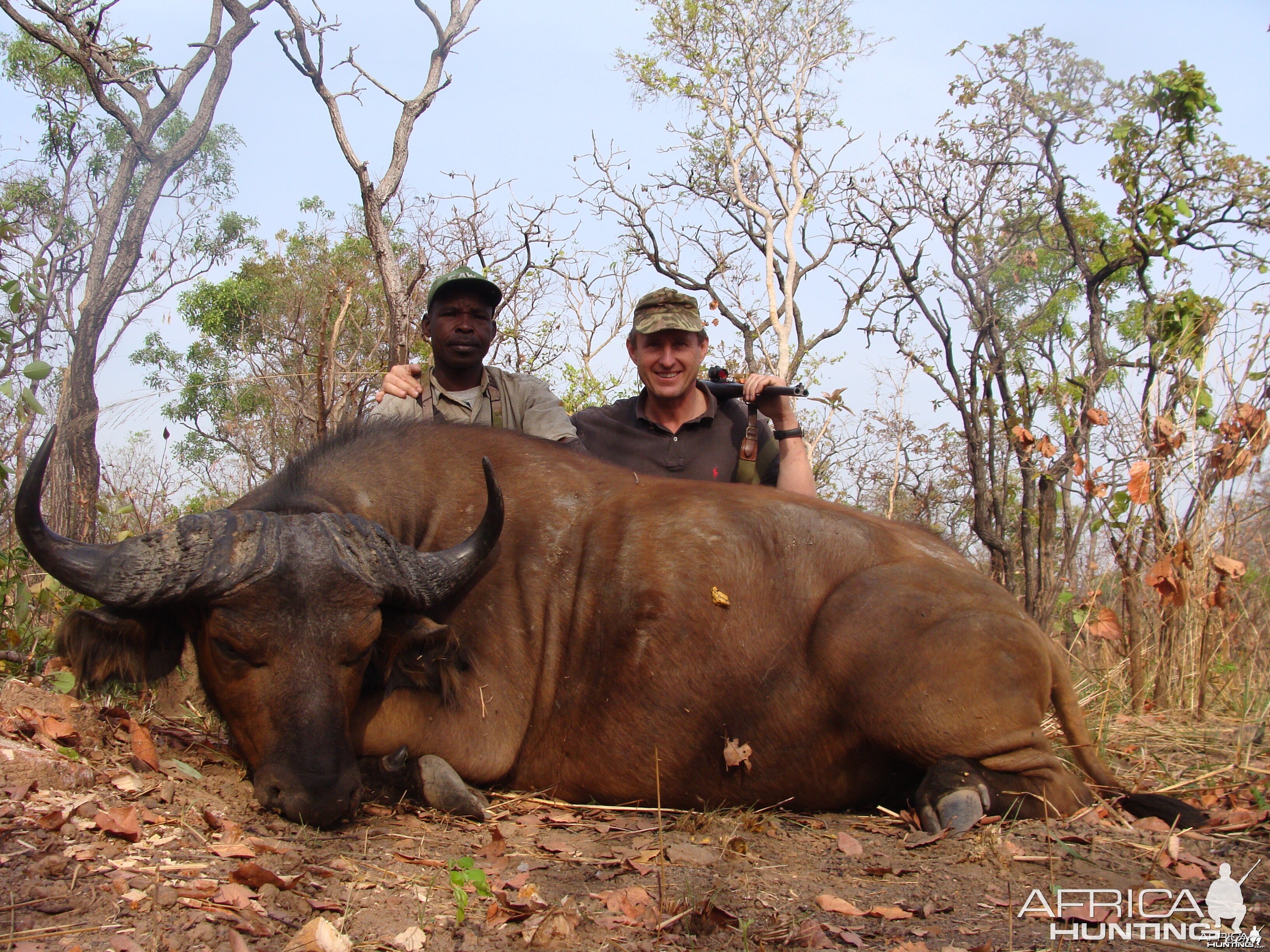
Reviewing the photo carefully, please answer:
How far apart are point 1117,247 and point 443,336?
8.35 m

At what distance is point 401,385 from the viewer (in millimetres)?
6008

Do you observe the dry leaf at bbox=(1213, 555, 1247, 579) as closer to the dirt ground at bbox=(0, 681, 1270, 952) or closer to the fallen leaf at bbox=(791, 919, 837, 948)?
the dirt ground at bbox=(0, 681, 1270, 952)

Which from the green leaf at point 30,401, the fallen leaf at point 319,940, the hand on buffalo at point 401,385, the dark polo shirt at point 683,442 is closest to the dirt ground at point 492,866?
the fallen leaf at point 319,940

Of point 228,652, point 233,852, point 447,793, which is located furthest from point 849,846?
point 228,652

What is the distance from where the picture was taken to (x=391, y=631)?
12.3 ft

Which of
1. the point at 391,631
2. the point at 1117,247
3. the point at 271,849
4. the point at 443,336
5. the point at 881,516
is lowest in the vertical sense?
the point at 271,849

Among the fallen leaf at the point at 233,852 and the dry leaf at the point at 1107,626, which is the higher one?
the dry leaf at the point at 1107,626

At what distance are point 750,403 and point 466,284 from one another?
2.08m

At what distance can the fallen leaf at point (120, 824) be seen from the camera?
2775 mm

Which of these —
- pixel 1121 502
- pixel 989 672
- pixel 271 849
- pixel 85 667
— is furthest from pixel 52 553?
pixel 1121 502

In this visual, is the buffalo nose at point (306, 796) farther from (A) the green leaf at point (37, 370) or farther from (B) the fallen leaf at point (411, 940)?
(A) the green leaf at point (37, 370)

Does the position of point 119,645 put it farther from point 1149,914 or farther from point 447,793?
point 1149,914

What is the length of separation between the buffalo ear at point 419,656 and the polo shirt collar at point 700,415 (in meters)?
2.82

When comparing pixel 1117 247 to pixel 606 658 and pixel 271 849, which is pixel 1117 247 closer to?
pixel 606 658
